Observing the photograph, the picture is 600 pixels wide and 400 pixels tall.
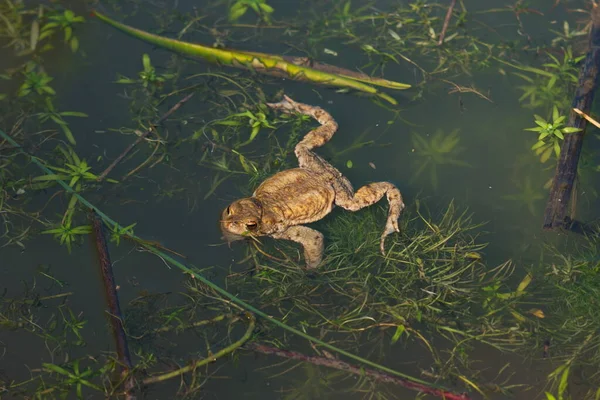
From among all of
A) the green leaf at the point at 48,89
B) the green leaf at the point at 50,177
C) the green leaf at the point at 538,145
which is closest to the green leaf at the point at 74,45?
the green leaf at the point at 48,89

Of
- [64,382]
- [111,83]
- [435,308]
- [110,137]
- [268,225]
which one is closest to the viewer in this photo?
[64,382]

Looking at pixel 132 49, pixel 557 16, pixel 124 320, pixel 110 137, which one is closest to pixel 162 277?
pixel 124 320

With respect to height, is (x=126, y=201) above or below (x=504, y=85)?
below

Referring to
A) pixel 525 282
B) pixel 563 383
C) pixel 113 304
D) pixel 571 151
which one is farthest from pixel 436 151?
pixel 113 304

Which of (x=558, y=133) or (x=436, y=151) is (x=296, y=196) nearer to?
(x=436, y=151)

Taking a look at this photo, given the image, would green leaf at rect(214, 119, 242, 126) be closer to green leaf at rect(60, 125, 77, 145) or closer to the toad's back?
the toad's back

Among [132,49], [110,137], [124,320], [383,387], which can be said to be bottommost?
[383,387]

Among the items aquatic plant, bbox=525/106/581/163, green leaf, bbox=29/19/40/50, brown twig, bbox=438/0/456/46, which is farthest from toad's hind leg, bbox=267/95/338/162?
green leaf, bbox=29/19/40/50

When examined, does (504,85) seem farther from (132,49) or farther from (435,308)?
(132,49)
